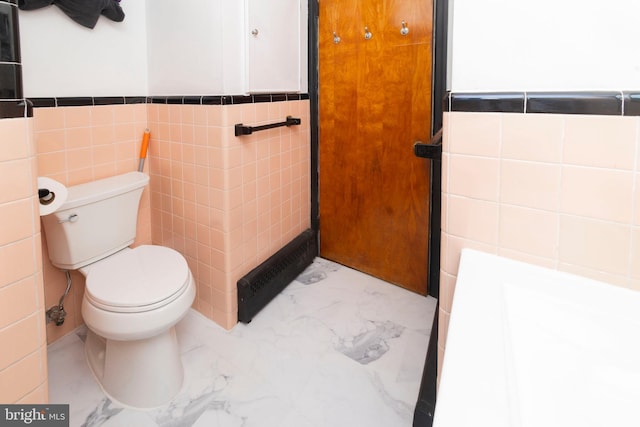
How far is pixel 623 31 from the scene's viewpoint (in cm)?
72

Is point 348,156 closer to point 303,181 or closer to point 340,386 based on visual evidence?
point 303,181

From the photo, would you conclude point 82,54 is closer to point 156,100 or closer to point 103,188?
point 156,100

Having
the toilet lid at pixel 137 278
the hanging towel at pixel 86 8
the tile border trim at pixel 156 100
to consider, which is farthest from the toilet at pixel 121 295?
the hanging towel at pixel 86 8

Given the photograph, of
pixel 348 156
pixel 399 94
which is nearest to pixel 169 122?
pixel 348 156

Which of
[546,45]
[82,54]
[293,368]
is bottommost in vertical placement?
[293,368]

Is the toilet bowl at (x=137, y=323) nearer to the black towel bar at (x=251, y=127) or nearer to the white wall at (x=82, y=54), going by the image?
the black towel bar at (x=251, y=127)

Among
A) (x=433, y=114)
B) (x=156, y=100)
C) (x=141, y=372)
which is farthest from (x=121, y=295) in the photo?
(x=433, y=114)

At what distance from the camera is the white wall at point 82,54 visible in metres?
1.49

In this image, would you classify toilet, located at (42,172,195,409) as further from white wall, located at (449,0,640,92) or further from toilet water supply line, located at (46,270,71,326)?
white wall, located at (449,0,640,92)

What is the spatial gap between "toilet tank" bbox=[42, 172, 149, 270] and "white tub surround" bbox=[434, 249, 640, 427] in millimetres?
1401

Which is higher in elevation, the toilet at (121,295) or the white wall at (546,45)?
the white wall at (546,45)

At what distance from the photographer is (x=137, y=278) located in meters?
1.46

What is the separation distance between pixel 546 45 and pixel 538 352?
23.3 inches

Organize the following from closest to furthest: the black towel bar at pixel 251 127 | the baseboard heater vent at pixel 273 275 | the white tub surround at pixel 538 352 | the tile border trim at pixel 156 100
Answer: the white tub surround at pixel 538 352 < the tile border trim at pixel 156 100 < the black towel bar at pixel 251 127 < the baseboard heater vent at pixel 273 275
